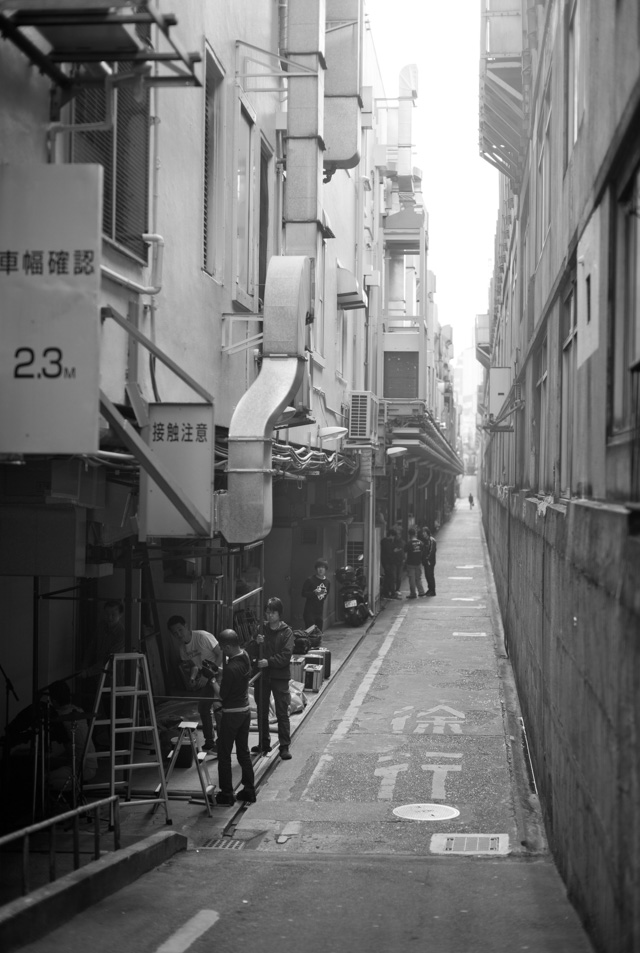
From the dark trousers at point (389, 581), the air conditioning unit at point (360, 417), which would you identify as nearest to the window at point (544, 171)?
the air conditioning unit at point (360, 417)

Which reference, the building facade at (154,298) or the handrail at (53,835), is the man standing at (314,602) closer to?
the building facade at (154,298)

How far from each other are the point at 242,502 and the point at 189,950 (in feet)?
13.7

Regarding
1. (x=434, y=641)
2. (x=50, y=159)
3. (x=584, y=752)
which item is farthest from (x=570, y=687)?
(x=434, y=641)

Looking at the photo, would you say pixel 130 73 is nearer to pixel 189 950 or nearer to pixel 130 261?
pixel 130 261

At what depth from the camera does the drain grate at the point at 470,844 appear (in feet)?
33.2

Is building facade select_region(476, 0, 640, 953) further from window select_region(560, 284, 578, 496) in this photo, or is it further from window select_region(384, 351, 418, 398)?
window select_region(384, 351, 418, 398)

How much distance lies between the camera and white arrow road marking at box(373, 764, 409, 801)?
12109 mm

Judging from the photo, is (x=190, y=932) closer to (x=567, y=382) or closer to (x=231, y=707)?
(x=231, y=707)

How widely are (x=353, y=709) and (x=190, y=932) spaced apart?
31.4 ft

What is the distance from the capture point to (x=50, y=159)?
305 inches

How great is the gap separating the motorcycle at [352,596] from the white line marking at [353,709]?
0.83m

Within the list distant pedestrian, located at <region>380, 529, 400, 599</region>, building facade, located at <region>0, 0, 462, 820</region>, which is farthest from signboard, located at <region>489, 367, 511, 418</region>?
distant pedestrian, located at <region>380, 529, 400, 599</region>

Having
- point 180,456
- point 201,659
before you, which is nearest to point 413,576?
point 201,659

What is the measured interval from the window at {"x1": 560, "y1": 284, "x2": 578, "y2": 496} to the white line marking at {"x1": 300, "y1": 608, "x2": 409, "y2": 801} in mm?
4448
